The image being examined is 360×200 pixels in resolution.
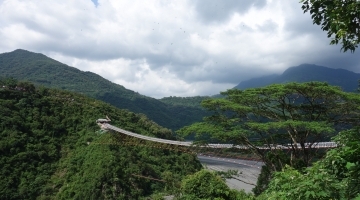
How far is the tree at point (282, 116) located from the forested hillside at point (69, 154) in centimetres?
1429

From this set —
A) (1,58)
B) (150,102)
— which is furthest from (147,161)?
(1,58)

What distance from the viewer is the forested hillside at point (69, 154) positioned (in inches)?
1195

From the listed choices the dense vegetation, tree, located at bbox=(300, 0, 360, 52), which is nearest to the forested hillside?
the dense vegetation

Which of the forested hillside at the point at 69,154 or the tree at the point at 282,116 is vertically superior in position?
the tree at the point at 282,116

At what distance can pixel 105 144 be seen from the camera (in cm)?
3534

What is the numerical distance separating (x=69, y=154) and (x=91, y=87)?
68466mm

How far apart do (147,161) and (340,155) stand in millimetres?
35468

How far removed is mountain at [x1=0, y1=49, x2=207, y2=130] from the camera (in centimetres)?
9331

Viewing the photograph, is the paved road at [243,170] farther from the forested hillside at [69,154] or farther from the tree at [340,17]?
the tree at [340,17]

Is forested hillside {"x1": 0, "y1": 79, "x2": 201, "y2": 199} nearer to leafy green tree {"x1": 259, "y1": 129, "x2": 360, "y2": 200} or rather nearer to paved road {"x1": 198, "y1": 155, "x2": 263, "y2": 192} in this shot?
paved road {"x1": 198, "y1": 155, "x2": 263, "y2": 192}

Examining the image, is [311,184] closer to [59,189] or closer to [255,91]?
[255,91]

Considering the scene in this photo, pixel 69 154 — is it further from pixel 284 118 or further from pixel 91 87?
pixel 91 87

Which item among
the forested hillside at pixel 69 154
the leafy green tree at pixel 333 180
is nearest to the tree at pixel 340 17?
the leafy green tree at pixel 333 180

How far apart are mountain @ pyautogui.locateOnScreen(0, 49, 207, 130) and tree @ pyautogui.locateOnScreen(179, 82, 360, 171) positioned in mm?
76859
